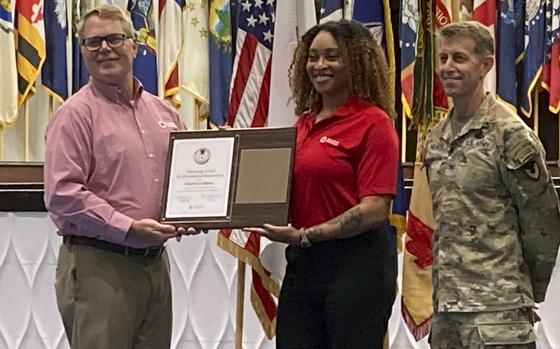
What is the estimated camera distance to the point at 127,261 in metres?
2.74

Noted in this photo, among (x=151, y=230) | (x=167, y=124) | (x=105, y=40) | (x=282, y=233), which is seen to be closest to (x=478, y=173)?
(x=282, y=233)

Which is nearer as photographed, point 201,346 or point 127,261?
point 127,261

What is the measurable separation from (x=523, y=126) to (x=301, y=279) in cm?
A: 73

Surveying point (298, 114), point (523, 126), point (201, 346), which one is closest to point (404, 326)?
point (201, 346)

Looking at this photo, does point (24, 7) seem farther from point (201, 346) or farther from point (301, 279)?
point (301, 279)

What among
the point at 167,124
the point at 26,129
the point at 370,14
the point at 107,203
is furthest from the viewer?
the point at 26,129

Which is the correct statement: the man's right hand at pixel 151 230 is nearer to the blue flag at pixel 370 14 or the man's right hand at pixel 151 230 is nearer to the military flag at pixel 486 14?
the blue flag at pixel 370 14

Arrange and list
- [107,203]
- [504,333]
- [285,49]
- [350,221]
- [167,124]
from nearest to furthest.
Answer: [504,333] → [350,221] → [107,203] → [167,124] → [285,49]

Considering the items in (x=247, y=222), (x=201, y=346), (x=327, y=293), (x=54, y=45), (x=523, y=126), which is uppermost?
(x=54, y=45)

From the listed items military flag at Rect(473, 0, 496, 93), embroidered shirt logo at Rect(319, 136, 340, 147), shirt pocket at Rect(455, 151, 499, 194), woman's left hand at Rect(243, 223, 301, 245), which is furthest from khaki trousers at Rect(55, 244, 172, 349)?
military flag at Rect(473, 0, 496, 93)

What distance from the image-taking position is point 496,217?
238cm

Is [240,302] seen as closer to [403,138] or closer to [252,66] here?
[252,66]

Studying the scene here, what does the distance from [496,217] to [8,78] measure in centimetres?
263

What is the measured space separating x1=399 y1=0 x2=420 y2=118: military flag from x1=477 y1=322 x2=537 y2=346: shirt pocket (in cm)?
198
